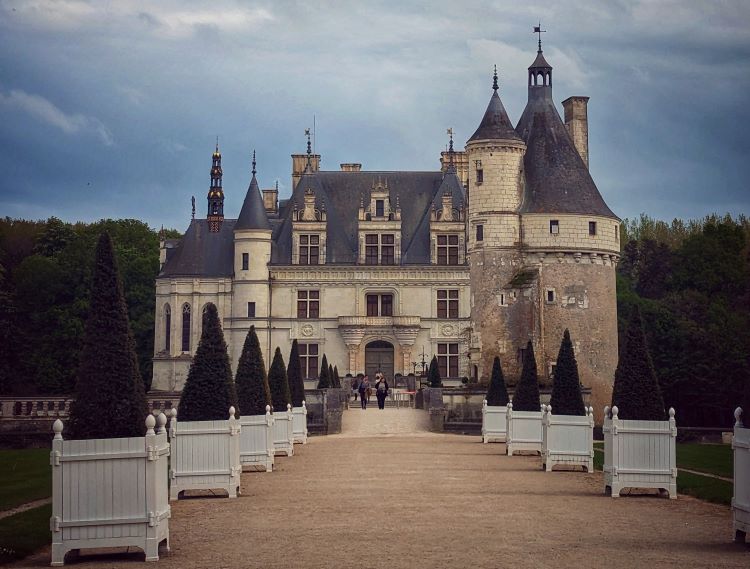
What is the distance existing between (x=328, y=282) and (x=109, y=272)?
4996cm

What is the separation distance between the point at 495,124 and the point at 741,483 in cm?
3890

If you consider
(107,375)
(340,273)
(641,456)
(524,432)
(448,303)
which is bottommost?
(524,432)

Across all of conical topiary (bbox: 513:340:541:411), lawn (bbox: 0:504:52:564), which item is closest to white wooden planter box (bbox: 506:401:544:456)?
conical topiary (bbox: 513:340:541:411)

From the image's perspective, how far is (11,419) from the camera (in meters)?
45.5

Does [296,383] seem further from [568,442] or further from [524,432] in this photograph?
[568,442]

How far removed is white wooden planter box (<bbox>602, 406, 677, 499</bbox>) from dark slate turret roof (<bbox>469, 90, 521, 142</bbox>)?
109 feet

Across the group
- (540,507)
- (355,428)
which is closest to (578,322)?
(355,428)

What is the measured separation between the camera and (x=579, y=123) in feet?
183

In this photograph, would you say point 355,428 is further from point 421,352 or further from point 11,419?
point 421,352

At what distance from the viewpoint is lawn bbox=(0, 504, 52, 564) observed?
38.9 ft

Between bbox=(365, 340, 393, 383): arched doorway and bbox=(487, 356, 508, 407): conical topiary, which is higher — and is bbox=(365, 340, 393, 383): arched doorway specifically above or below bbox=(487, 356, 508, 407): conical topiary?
above

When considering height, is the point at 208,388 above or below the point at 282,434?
above

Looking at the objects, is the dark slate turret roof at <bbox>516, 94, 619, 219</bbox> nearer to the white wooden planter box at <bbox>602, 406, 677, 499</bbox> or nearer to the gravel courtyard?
the gravel courtyard

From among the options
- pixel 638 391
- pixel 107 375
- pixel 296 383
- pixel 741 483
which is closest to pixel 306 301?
pixel 296 383
